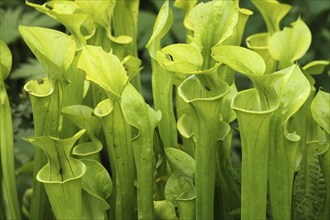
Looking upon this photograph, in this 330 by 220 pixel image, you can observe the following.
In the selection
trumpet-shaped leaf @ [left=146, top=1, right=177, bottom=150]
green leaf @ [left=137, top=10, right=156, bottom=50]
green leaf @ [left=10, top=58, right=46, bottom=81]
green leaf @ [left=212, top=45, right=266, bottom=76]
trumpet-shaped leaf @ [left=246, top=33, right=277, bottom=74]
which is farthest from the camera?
green leaf @ [left=137, top=10, right=156, bottom=50]

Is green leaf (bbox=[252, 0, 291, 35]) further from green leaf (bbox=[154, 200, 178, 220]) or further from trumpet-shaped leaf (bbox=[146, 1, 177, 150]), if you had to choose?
green leaf (bbox=[154, 200, 178, 220])

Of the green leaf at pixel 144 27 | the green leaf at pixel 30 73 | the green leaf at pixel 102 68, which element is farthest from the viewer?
the green leaf at pixel 144 27

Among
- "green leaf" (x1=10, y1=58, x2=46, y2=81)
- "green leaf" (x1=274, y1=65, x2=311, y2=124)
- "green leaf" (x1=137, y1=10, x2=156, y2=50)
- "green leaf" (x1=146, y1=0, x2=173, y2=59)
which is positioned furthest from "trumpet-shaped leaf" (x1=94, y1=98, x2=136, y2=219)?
"green leaf" (x1=137, y1=10, x2=156, y2=50)

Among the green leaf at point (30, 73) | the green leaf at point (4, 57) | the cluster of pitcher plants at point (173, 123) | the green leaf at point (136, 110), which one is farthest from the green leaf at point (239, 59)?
the green leaf at point (30, 73)

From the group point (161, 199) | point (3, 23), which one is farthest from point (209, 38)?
point (3, 23)

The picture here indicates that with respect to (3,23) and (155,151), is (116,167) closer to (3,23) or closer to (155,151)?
(155,151)

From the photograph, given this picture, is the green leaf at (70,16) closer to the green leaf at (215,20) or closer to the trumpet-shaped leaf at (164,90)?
the trumpet-shaped leaf at (164,90)

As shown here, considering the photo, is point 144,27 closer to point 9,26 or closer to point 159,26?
point 9,26
